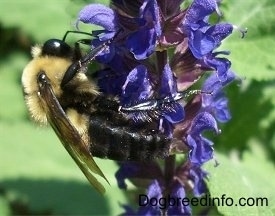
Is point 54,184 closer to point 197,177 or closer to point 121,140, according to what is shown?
point 197,177

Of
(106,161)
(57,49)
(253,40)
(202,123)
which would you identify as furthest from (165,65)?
(106,161)

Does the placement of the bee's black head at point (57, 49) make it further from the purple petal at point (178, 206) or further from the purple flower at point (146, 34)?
the purple petal at point (178, 206)

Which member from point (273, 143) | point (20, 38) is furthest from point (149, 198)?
point (20, 38)

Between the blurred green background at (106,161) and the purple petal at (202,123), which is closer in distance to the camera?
the purple petal at (202,123)

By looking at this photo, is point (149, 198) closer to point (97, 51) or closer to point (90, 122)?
point (90, 122)

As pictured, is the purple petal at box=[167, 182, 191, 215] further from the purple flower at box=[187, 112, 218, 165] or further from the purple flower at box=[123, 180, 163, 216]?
the purple flower at box=[187, 112, 218, 165]

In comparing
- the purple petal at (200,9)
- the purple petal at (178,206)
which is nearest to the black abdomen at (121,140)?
the purple petal at (178,206)
